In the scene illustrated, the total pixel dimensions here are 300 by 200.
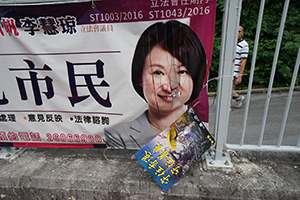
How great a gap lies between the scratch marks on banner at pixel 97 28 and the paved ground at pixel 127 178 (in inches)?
53.7

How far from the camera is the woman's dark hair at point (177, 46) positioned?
1.72m

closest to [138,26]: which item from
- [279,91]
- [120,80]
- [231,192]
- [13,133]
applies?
[120,80]

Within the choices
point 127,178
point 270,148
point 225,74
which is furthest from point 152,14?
point 270,148

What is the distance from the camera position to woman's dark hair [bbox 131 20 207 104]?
1718 millimetres

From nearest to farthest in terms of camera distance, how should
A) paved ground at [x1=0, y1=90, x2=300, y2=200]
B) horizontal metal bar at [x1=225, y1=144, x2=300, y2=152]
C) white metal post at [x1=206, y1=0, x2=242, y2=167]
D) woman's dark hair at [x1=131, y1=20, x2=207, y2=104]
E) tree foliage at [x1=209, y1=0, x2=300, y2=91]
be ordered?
white metal post at [x1=206, y1=0, x2=242, y2=167], woman's dark hair at [x1=131, y1=20, x2=207, y2=104], paved ground at [x1=0, y1=90, x2=300, y2=200], horizontal metal bar at [x1=225, y1=144, x2=300, y2=152], tree foliage at [x1=209, y1=0, x2=300, y2=91]

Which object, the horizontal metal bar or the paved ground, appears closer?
the paved ground

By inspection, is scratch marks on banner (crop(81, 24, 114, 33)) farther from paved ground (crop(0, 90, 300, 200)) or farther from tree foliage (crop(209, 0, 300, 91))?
tree foliage (crop(209, 0, 300, 91))

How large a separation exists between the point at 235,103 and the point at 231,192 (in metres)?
3.33

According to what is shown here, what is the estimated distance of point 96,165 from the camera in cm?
218

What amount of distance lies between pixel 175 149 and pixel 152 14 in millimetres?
1262

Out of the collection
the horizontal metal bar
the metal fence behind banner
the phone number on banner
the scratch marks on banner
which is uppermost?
the phone number on banner

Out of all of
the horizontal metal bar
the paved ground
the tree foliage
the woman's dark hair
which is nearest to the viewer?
the woman's dark hair

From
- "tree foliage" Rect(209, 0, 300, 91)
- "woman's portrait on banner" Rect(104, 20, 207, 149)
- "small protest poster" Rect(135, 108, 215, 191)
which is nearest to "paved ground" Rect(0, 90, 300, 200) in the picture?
"small protest poster" Rect(135, 108, 215, 191)

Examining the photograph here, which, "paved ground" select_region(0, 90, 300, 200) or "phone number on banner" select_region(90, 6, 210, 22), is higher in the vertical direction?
"phone number on banner" select_region(90, 6, 210, 22)
